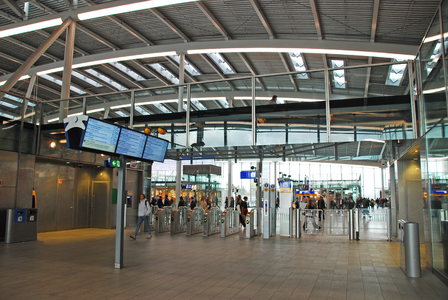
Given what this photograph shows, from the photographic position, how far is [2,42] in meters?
18.0

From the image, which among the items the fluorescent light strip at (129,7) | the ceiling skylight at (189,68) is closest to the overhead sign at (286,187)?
the fluorescent light strip at (129,7)

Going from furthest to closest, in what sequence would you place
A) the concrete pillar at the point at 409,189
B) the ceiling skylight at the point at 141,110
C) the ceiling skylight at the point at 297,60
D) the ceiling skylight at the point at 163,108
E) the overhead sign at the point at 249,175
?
the ceiling skylight at the point at 297,60
the overhead sign at the point at 249,175
the ceiling skylight at the point at 141,110
the ceiling skylight at the point at 163,108
the concrete pillar at the point at 409,189

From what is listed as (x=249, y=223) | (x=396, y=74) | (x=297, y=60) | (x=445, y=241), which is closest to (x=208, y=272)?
(x=445, y=241)

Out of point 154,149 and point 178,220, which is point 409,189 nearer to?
point 178,220

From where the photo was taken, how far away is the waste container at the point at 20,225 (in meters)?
10.1

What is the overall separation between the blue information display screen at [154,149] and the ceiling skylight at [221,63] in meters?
12.7

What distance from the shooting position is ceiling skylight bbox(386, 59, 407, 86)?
31.8ft

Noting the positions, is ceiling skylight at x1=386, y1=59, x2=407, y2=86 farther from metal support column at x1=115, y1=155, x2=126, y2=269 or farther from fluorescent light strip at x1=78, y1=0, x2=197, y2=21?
fluorescent light strip at x1=78, y1=0, x2=197, y2=21

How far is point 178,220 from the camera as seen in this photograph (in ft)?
43.9

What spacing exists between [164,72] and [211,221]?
40.9ft

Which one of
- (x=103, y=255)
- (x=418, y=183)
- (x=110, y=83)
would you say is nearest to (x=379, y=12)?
(x=418, y=183)

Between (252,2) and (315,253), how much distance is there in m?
10.1

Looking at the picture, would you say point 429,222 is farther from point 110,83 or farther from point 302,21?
point 110,83

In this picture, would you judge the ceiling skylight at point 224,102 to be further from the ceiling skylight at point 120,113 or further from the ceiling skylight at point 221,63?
the ceiling skylight at point 221,63
